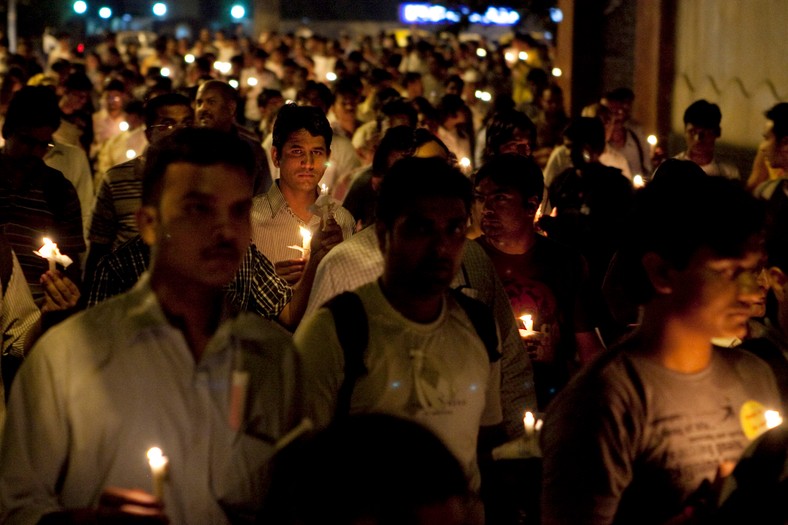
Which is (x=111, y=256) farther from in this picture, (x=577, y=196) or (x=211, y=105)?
(x=577, y=196)

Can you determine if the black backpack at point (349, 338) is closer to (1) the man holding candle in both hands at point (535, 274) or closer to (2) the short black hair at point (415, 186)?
(2) the short black hair at point (415, 186)

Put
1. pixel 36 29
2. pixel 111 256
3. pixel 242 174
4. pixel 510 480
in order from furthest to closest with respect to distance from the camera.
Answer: pixel 36 29 < pixel 111 256 < pixel 510 480 < pixel 242 174

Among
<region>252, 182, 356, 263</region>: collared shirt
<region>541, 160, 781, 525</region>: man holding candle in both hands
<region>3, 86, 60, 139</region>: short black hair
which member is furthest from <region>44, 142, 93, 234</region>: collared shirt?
<region>541, 160, 781, 525</region>: man holding candle in both hands

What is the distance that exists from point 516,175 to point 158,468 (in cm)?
346

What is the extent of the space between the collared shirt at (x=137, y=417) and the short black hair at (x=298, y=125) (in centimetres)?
368

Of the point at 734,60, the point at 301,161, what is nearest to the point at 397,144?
the point at 301,161

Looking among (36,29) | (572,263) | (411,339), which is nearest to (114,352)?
(411,339)

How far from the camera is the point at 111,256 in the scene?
460cm

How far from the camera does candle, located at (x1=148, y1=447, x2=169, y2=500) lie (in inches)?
104

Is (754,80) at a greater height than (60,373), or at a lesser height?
greater

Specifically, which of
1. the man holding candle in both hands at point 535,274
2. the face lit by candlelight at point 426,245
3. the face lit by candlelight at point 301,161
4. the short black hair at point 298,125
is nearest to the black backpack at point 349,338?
the face lit by candlelight at point 426,245

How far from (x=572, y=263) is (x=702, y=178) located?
2654 millimetres

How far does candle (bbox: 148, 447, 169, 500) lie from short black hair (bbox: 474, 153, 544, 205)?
10.9 feet

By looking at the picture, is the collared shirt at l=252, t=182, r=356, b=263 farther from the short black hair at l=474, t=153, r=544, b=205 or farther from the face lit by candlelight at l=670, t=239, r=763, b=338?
the face lit by candlelight at l=670, t=239, r=763, b=338
